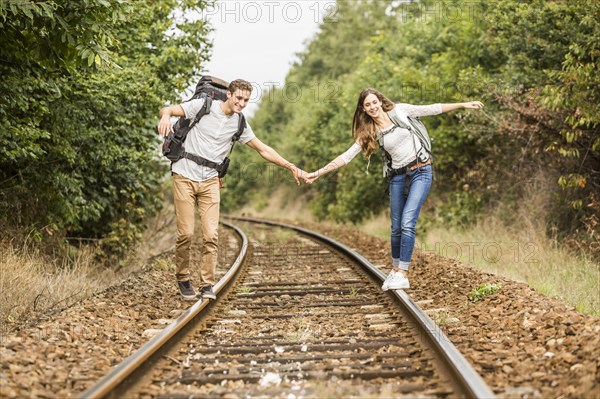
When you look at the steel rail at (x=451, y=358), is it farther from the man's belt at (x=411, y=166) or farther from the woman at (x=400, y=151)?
the man's belt at (x=411, y=166)

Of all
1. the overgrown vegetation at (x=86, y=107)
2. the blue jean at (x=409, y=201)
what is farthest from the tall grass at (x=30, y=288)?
the blue jean at (x=409, y=201)

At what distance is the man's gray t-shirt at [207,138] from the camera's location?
6.37m

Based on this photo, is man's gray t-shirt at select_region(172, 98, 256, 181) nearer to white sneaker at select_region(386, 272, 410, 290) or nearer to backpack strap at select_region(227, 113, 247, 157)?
backpack strap at select_region(227, 113, 247, 157)

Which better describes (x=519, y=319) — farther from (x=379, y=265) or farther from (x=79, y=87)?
(x=79, y=87)

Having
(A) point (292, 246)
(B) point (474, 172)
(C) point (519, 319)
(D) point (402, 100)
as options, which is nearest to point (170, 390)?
(C) point (519, 319)

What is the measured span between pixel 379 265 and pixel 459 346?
494 cm

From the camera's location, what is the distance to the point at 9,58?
7.09m

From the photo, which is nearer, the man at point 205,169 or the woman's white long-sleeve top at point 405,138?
the man at point 205,169

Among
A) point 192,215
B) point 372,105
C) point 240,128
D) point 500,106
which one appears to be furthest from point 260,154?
point 500,106

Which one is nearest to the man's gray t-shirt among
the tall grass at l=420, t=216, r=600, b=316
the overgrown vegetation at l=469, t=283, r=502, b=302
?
the overgrown vegetation at l=469, t=283, r=502, b=302

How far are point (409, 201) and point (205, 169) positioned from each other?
2.19 m

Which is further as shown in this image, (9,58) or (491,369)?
(9,58)

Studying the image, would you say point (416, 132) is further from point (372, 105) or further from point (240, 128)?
point (240, 128)

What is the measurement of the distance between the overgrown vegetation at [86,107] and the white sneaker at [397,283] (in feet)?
11.8
